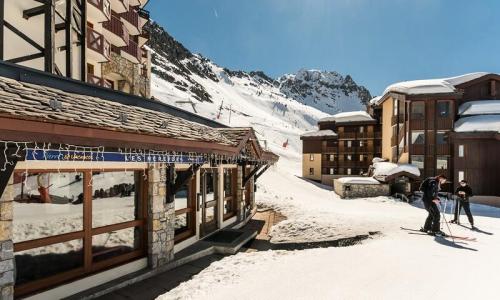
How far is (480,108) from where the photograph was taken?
27578 millimetres

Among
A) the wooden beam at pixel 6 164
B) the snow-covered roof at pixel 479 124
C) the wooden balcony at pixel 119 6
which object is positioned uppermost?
the wooden balcony at pixel 119 6

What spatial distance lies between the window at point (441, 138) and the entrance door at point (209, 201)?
23.3 meters

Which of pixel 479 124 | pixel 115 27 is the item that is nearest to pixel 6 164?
pixel 115 27

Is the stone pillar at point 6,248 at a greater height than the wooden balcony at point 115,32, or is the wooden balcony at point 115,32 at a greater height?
the wooden balcony at point 115,32

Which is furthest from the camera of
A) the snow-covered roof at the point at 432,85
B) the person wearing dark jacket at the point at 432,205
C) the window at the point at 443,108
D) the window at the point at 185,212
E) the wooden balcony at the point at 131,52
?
the snow-covered roof at the point at 432,85

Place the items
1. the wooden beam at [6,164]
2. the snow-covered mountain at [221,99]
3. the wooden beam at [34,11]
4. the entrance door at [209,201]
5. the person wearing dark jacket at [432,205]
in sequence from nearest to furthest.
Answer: the wooden beam at [6,164], the person wearing dark jacket at [432,205], the entrance door at [209,201], the wooden beam at [34,11], the snow-covered mountain at [221,99]

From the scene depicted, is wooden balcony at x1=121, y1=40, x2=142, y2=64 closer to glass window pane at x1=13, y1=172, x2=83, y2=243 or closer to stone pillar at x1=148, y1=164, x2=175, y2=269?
stone pillar at x1=148, y1=164, x2=175, y2=269

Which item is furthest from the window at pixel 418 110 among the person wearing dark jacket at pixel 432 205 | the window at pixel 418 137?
the person wearing dark jacket at pixel 432 205

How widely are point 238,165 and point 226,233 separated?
355cm

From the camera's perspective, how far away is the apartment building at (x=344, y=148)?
43062mm

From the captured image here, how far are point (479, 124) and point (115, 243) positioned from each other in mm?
28428

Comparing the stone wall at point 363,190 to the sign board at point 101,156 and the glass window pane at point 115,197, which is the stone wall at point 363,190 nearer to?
the sign board at point 101,156

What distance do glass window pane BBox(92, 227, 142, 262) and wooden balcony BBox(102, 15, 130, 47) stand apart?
1914cm

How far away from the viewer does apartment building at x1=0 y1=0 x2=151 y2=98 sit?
12.0 metres
